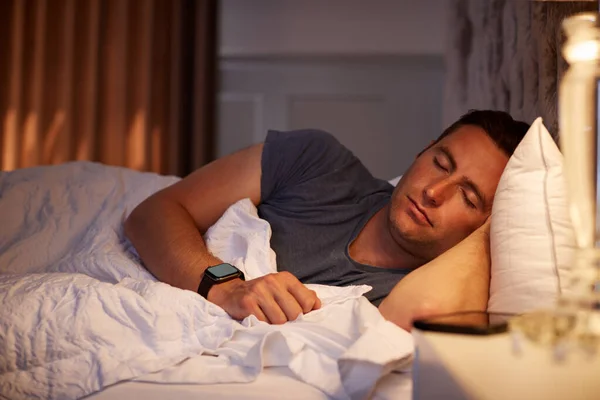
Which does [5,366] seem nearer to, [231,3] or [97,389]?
[97,389]

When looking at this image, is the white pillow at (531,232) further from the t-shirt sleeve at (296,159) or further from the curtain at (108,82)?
the curtain at (108,82)

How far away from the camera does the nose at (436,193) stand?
1448 mm

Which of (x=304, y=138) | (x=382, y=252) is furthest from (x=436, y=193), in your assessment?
(x=304, y=138)

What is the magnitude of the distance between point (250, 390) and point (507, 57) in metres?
1.27

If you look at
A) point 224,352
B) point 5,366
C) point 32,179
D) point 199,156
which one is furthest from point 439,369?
point 199,156

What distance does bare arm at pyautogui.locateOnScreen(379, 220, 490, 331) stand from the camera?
1060mm

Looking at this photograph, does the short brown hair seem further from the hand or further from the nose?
→ the hand

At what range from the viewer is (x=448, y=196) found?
146 cm

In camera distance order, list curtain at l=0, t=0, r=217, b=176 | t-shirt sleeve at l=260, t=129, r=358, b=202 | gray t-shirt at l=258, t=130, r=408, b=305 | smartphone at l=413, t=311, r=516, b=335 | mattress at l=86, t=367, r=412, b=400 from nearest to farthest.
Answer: smartphone at l=413, t=311, r=516, b=335 < mattress at l=86, t=367, r=412, b=400 < gray t-shirt at l=258, t=130, r=408, b=305 < t-shirt sleeve at l=260, t=129, r=358, b=202 < curtain at l=0, t=0, r=217, b=176

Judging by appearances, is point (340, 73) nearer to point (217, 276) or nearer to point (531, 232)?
point (217, 276)

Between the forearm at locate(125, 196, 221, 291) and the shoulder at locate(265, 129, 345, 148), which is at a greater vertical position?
the shoulder at locate(265, 129, 345, 148)

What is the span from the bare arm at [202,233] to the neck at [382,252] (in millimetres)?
277

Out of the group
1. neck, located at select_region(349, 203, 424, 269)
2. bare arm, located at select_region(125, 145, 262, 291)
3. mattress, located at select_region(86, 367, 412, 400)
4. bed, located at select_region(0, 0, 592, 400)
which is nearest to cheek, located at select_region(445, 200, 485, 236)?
neck, located at select_region(349, 203, 424, 269)

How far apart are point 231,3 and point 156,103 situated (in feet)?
1.96
